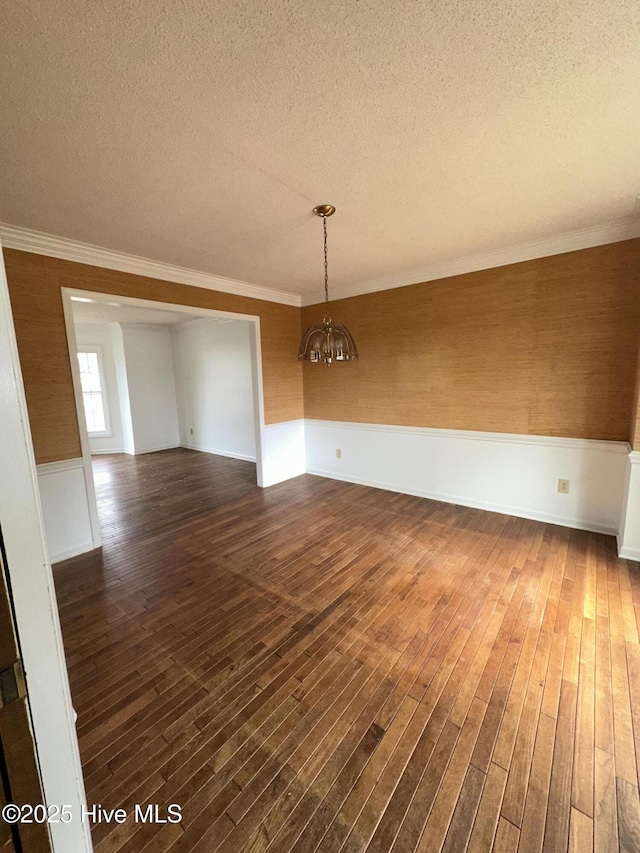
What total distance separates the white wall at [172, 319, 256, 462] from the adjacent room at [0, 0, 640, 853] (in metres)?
1.98

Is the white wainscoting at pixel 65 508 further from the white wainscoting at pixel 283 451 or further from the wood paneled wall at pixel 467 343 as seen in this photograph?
the white wainscoting at pixel 283 451

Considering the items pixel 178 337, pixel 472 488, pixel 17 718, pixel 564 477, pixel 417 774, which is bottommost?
pixel 417 774

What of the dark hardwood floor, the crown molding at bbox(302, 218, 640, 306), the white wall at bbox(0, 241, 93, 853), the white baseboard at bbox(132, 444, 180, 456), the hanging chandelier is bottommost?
the dark hardwood floor

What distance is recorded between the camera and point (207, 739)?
1.46 metres

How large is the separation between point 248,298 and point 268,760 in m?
4.27

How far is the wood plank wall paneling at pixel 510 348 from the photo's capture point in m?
2.90

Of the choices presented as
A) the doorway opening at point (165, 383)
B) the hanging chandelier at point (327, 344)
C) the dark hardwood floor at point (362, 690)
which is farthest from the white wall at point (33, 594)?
the doorway opening at point (165, 383)

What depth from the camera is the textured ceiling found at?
1099 mm

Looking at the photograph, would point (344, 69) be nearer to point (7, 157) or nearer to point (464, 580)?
point (7, 157)

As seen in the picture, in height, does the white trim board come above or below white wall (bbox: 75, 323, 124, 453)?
above

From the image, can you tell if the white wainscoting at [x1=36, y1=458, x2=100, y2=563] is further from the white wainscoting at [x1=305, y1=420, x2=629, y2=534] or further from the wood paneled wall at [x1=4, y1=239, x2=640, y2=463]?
the white wainscoting at [x1=305, y1=420, x2=629, y2=534]

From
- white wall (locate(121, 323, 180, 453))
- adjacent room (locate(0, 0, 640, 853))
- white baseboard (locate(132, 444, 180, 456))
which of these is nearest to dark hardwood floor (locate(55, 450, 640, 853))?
adjacent room (locate(0, 0, 640, 853))

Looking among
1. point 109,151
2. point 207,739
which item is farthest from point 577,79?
point 207,739

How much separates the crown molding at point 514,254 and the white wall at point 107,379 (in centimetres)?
541
